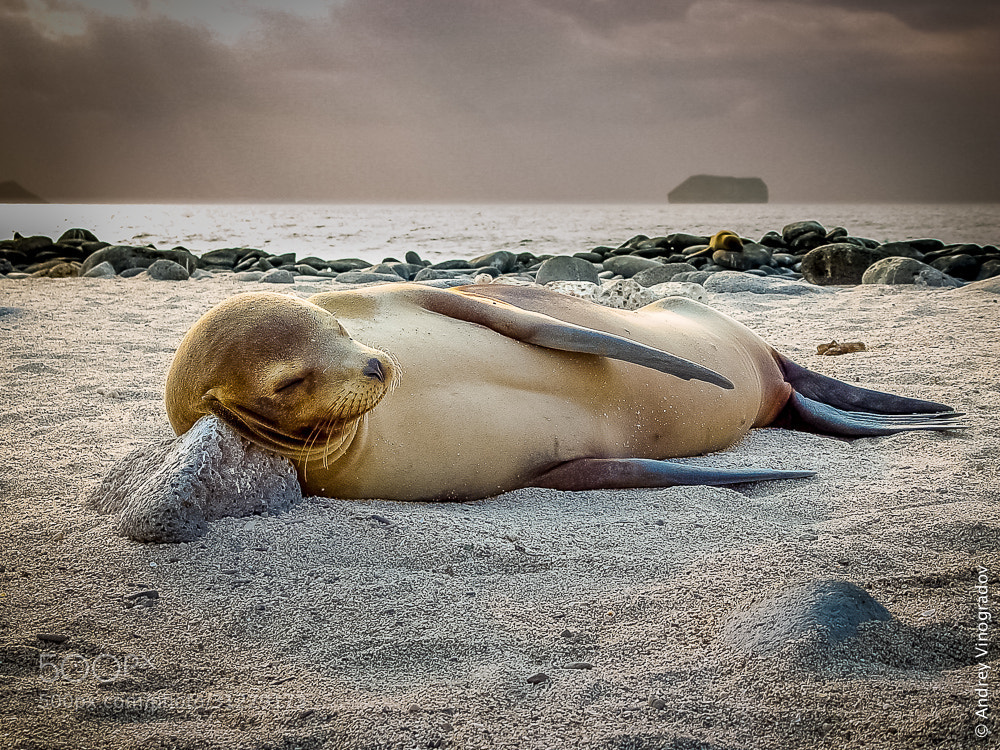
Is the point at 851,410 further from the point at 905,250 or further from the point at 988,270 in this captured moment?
the point at 905,250

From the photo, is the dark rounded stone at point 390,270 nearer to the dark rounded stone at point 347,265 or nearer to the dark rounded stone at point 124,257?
the dark rounded stone at point 347,265

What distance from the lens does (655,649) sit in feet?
5.88

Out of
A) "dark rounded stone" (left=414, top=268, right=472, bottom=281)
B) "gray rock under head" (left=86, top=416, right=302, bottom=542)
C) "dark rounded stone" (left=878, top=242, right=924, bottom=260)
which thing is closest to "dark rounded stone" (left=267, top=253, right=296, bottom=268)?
"dark rounded stone" (left=414, top=268, right=472, bottom=281)

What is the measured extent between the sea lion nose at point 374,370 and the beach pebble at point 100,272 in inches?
375

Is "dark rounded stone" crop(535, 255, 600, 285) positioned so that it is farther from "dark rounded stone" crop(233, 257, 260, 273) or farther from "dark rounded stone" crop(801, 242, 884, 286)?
"dark rounded stone" crop(233, 257, 260, 273)

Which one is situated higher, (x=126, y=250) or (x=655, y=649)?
(x=126, y=250)

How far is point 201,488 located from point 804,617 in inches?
63.0

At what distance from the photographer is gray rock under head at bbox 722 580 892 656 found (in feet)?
5.77

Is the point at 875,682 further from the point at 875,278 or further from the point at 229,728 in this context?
the point at 875,278

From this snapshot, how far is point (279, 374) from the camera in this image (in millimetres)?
2236

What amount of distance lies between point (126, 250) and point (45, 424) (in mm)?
9056

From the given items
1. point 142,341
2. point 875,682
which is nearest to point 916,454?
point 875,682

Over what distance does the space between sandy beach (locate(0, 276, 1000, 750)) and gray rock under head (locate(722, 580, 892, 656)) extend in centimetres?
3

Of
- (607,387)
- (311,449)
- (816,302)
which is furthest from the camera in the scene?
(816,302)
